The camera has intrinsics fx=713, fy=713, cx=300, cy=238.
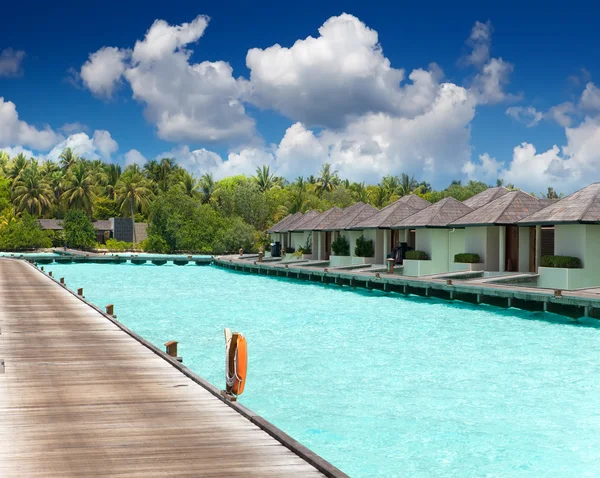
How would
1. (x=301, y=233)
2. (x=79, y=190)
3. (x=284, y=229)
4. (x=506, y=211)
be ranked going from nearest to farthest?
1. (x=506, y=211)
2. (x=301, y=233)
3. (x=284, y=229)
4. (x=79, y=190)

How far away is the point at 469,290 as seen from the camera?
26.8 meters

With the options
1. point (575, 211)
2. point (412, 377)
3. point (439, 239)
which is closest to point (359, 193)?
point (439, 239)

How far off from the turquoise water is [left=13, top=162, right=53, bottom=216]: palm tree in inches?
2312

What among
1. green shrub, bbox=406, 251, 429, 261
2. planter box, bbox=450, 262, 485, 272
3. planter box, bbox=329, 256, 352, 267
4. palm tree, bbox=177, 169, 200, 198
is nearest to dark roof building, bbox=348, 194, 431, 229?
planter box, bbox=329, 256, 352, 267

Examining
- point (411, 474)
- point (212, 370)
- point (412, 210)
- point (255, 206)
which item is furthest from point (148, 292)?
point (255, 206)

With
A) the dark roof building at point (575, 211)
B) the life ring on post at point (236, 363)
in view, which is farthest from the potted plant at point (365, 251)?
the life ring on post at point (236, 363)

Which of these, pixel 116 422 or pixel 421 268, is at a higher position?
pixel 421 268

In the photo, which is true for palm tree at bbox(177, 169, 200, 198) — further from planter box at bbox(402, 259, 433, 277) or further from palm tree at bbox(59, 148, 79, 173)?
planter box at bbox(402, 259, 433, 277)

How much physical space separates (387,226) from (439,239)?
13.8ft

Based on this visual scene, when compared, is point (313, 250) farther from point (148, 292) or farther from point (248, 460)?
point (248, 460)

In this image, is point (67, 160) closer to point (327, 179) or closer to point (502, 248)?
point (327, 179)

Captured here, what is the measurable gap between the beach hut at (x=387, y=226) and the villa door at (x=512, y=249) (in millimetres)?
7865

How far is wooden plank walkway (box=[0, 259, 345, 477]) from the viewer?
21.8 ft

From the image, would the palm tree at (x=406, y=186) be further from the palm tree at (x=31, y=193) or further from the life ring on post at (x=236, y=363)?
the life ring on post at (x=236, y=363)
